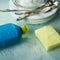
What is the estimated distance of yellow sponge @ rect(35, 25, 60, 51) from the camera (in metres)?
0.48

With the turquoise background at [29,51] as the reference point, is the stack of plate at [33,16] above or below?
above

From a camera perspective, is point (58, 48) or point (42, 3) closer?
point (58, 48)

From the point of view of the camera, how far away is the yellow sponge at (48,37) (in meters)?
0.48

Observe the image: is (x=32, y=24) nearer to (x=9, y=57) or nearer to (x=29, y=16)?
(x=29, y=16)

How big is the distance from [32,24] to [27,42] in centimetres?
8

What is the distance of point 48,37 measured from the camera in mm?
501

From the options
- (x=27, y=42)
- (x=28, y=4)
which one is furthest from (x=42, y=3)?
(x=27, y=42)

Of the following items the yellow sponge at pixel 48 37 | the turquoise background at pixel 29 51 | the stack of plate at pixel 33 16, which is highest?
the stack of plate at pixel 33 16

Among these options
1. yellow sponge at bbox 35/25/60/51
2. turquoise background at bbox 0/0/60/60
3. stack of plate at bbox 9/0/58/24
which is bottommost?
turquoise background at bbox 0/0/60/60

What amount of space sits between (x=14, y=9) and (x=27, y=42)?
0.14m

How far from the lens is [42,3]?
60 centimetres

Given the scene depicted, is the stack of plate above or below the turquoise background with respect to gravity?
above

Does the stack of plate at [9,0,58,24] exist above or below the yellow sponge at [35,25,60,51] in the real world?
above

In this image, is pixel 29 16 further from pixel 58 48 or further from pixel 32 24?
pixel 58 48
